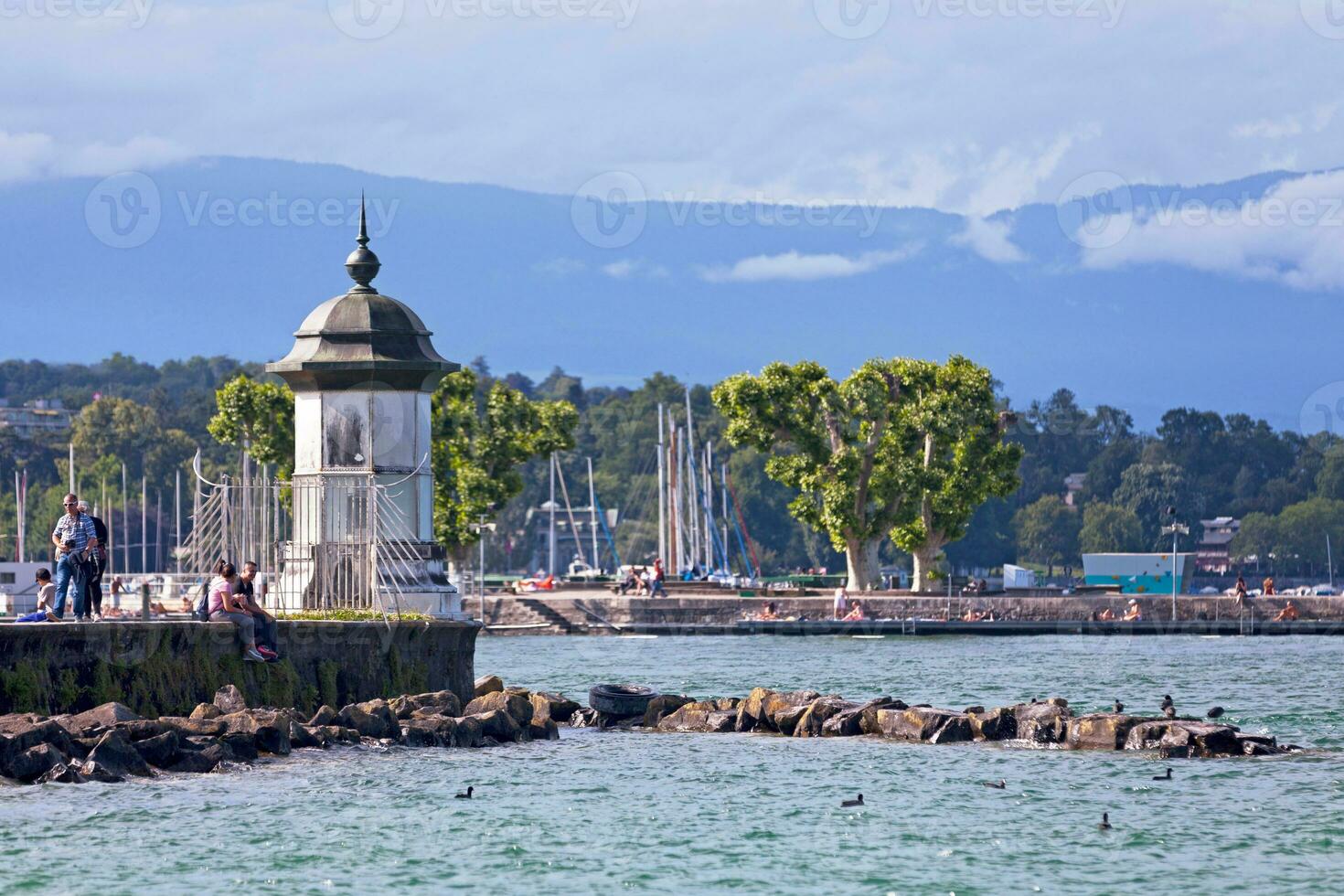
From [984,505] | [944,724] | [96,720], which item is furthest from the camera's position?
[984,505]

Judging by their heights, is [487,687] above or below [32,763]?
above

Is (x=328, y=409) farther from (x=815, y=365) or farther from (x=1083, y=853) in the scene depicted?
(x=815, y=365)

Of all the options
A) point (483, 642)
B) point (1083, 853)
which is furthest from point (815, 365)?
point (1083, 853)

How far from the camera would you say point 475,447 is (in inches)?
2970

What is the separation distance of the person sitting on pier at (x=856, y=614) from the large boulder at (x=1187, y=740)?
134 feet

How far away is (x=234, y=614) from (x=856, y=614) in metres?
43.9

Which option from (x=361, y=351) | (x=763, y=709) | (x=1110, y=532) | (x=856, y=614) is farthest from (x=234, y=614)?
(x=1110, y=532)

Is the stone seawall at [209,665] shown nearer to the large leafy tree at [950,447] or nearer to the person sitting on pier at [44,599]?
the person sitting on pier at [44,599]

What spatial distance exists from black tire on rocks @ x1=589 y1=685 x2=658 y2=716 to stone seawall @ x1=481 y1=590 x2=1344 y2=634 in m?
38.4

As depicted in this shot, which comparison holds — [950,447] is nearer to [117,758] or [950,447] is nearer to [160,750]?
[160,750]

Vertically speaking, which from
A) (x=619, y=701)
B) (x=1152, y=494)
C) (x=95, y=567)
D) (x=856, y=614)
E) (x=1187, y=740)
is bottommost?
(x=1187, y=740)

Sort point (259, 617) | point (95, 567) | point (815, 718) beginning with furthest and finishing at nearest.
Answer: point (815, 718) → point (259, 617) → point (95, 567)

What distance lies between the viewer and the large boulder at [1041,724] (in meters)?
30.2

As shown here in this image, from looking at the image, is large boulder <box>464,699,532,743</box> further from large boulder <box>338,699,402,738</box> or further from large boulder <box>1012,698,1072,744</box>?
large boulder <box>1012,698,1072,744</box>
